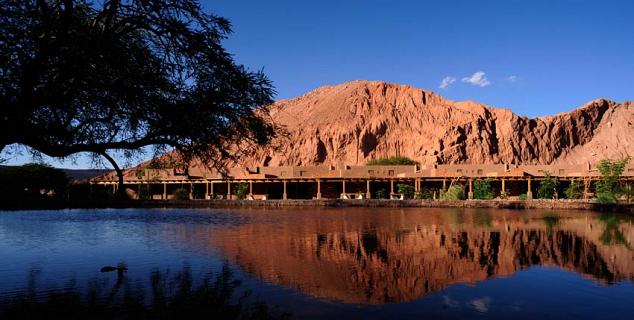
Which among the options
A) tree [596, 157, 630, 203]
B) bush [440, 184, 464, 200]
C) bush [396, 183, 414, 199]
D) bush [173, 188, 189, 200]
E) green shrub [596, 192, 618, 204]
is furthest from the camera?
bush [173, 188, 189, 200]

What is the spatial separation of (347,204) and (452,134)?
7392 cm

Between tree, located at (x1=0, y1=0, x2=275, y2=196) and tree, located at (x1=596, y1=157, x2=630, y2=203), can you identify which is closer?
tree, located at (x1=0, y1=0, x2=275, y2=196)

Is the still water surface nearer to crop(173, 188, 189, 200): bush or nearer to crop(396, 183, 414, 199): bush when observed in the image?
crop(396, 183, 414, 199): bush

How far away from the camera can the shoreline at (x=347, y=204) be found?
153 ft

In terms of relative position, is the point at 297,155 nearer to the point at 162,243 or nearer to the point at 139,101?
the point at 162,243

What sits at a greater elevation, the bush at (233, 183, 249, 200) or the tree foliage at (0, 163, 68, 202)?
the tree foliage at (0, 163, 68, 202)

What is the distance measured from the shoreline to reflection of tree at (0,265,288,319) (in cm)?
3758

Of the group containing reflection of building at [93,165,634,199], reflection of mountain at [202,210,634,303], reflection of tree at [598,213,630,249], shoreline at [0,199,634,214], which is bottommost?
reflection of tree at [598,213,630,249]

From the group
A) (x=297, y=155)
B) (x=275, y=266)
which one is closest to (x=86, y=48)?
(x=275, y=266)

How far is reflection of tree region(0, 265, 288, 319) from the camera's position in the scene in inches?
377

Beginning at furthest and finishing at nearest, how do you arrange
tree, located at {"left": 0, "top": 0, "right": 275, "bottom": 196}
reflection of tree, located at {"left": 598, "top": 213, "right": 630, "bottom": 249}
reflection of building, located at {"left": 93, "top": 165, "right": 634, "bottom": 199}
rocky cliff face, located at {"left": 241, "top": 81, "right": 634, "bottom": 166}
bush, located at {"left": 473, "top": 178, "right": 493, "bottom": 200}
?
rocky cliff face, located at {"left": 241, "top": 81, "right": 634, "bottom": 166} < reflection of building, located at {"left": 93, "top": 165, "right": 634, "bottom": 199} < bush, located at {"left": 473, "top": 178, "right": 493, "bottom": 200} < reflection of tree, located at {"left": 598, "top": 213, "right": 630, "bottom": 249} < tree, located at {"left": 0, "top": 0, "right": 275, "bottom": 196}

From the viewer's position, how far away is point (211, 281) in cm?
1259

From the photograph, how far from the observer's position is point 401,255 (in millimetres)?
17391

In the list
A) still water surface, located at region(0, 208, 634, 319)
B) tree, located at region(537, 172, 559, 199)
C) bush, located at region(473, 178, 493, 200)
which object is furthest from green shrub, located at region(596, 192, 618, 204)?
still water surface, located at region(0, 208, 634, 319)
